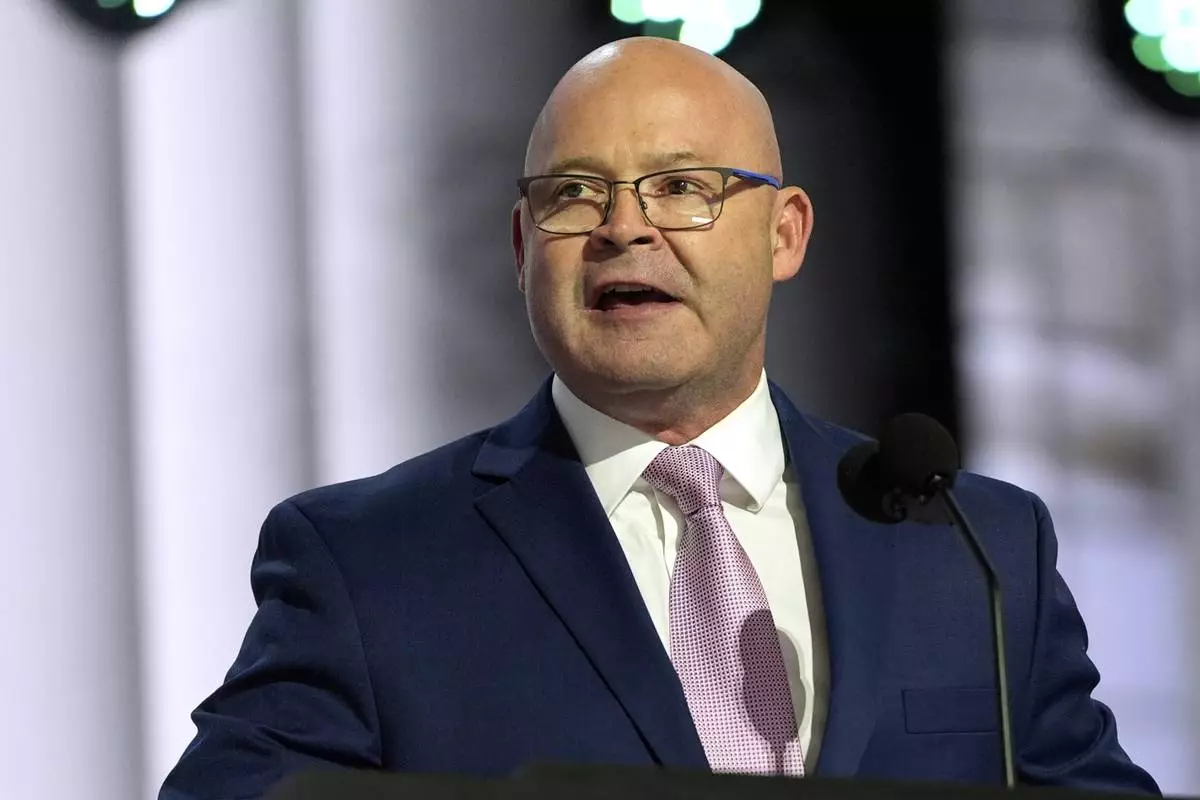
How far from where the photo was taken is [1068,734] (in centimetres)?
192

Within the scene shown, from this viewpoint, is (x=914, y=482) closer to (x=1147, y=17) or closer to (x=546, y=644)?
(x=546, y=644)

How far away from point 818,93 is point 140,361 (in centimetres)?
129

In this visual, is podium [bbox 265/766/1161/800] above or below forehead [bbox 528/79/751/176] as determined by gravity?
below

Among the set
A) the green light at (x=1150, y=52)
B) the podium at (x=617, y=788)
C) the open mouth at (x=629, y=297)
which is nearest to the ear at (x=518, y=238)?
the open mouth at (x=629, y=297)

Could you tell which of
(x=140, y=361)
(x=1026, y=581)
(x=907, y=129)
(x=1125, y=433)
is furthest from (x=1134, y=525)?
(x=140, y=361)

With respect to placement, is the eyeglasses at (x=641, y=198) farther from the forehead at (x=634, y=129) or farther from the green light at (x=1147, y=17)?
the green light at (x=1147, y=17)

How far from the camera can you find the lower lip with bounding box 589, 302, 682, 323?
1955 mm

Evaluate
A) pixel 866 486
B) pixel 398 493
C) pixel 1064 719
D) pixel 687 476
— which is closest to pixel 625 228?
pixel 687 476

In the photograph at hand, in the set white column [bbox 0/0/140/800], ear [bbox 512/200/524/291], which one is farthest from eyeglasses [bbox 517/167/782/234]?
white column [bbox 0/0/140/800]

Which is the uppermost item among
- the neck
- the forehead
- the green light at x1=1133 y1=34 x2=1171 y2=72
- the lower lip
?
the green light at x1=1133 y1=34 x2=1171 y2=72

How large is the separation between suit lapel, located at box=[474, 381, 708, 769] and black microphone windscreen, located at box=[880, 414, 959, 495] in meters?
0.37

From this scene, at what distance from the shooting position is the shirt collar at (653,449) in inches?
78.5

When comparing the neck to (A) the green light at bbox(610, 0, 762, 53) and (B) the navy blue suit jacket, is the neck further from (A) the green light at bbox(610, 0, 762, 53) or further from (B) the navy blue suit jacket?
(A) the green light at bbox(610, 0, 762, 53)

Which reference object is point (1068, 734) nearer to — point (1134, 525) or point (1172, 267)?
point (1134, 525)
